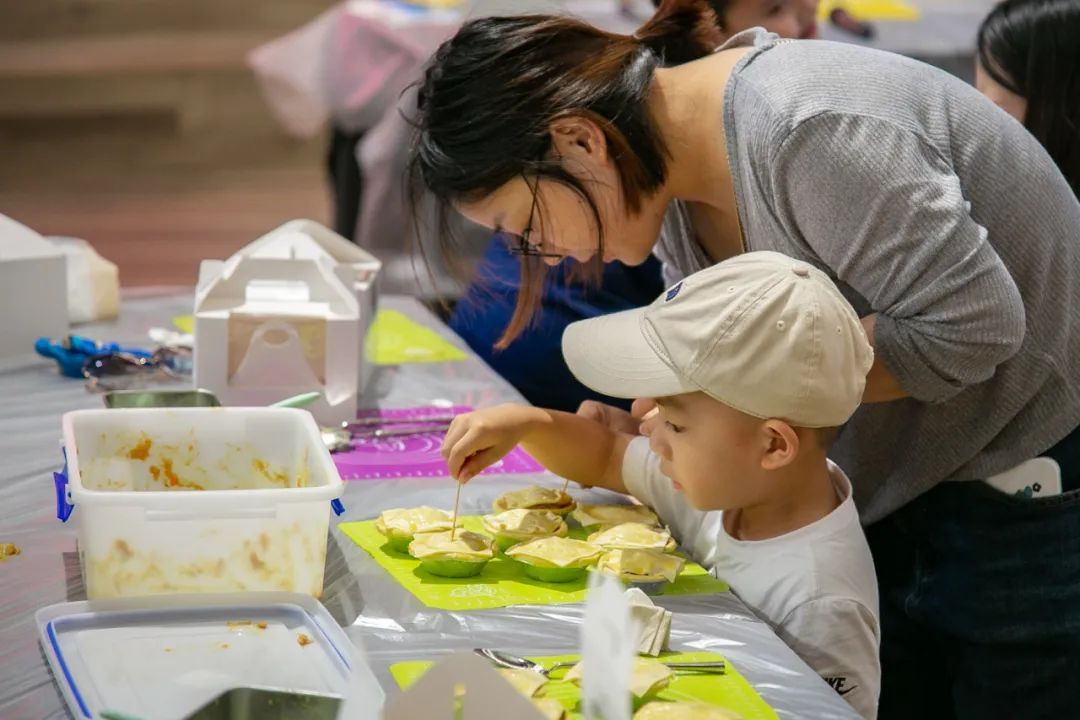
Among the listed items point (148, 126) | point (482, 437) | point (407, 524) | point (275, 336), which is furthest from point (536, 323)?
point (148, 126)

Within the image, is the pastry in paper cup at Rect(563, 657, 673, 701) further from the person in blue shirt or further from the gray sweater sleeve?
the person in blue shirt

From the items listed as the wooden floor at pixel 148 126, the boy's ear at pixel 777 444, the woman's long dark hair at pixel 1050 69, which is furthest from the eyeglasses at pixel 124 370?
the wooden floor at pixel 148 126

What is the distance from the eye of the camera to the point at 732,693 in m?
1.08

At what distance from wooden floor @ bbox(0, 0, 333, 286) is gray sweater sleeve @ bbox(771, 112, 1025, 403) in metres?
4.01

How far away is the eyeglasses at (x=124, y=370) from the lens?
6.13 ft

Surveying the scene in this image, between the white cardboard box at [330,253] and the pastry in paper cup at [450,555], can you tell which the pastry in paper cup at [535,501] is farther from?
the white cardboard box at [330,253]

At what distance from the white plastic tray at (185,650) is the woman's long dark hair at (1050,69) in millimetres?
1311

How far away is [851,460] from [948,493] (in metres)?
0.11

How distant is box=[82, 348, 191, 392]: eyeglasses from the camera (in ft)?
6.13

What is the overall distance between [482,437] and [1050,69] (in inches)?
42.2

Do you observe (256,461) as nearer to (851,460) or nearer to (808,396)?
Answer: (808,396)

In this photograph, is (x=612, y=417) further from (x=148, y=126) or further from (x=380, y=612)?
(x=148, y=126)

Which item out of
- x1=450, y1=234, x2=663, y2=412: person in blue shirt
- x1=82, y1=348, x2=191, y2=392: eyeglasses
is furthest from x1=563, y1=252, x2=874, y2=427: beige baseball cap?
x1=450, y1=234, x2=663, y2=412: person in blue shirt

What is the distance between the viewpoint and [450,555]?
1264 millimetres
